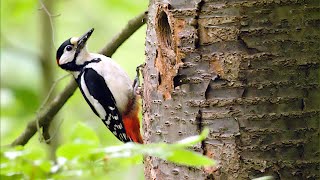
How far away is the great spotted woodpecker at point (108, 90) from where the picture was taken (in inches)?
149

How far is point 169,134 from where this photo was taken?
208 cm

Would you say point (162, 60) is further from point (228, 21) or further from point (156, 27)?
point (228, 21)

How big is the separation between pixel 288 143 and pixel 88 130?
22.6 inches

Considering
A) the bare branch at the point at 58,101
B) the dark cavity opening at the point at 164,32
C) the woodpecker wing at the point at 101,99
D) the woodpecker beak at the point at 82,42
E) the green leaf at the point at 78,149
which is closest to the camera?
the green leaf at the point at 78,149

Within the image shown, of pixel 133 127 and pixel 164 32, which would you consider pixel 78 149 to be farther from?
pixel 133 127

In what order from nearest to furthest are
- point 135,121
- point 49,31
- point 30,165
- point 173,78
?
point 30,165 → point 173,78 → point 135,121 → point 49,31

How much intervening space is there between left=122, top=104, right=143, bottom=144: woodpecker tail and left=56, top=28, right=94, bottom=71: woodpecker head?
43 cm

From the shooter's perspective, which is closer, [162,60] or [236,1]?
[236,1]

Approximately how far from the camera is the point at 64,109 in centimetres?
469

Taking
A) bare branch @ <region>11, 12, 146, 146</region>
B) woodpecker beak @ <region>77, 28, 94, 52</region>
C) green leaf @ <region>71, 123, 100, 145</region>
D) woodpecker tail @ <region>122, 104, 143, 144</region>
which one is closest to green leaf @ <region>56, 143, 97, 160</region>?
green leaf @ <region>71, 123, 100, 145</region>

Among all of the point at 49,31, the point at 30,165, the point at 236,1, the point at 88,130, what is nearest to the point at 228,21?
the point at 236,1

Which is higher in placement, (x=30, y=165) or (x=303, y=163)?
(x=303, y=163)

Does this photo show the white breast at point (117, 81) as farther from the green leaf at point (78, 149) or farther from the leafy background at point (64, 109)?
the green leaf at point (78, 149)

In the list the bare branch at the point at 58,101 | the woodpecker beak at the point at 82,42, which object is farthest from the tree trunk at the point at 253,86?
the woodpecker beak at the point at 82,42
